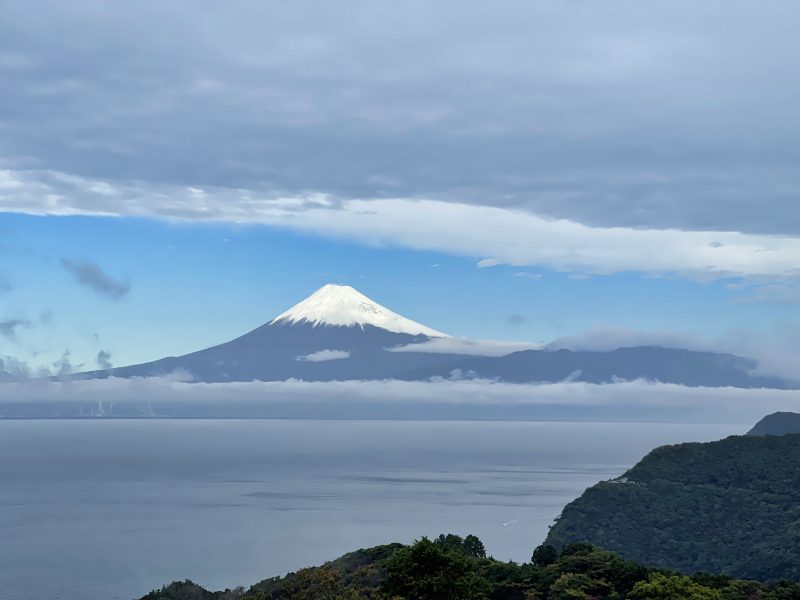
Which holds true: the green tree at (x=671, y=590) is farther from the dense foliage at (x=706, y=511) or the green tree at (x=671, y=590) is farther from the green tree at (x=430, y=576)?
the dense foliage at (x=706, y=511)

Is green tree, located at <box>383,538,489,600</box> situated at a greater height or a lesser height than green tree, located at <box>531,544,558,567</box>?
greater

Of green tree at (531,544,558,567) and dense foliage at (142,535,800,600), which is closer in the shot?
dense foliage at (142,535,800,600)

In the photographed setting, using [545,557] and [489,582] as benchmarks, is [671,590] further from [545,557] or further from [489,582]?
[545,557]

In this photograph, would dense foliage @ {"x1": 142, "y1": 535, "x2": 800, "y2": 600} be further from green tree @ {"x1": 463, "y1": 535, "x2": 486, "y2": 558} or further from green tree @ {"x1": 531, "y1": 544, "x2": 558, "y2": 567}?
green tree @ {"x1": 463, "y1": 535, "x2": 486, "y2": 558}

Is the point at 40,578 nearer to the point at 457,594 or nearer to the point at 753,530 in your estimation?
the point at 457,594

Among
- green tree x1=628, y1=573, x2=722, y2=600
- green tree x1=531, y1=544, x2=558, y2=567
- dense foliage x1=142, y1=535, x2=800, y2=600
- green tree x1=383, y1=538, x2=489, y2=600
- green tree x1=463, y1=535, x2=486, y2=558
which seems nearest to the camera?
green tree x1=383, y1=538, x2=489, y2=600

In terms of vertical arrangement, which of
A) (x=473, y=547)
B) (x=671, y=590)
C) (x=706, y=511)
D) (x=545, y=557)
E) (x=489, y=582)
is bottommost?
(x=706, y=511)

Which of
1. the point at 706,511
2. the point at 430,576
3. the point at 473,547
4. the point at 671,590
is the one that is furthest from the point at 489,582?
the point at 706,511

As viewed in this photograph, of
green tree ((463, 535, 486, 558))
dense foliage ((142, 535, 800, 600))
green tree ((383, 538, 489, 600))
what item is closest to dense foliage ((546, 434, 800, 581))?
green tree ((463, 535, 486, 558))
